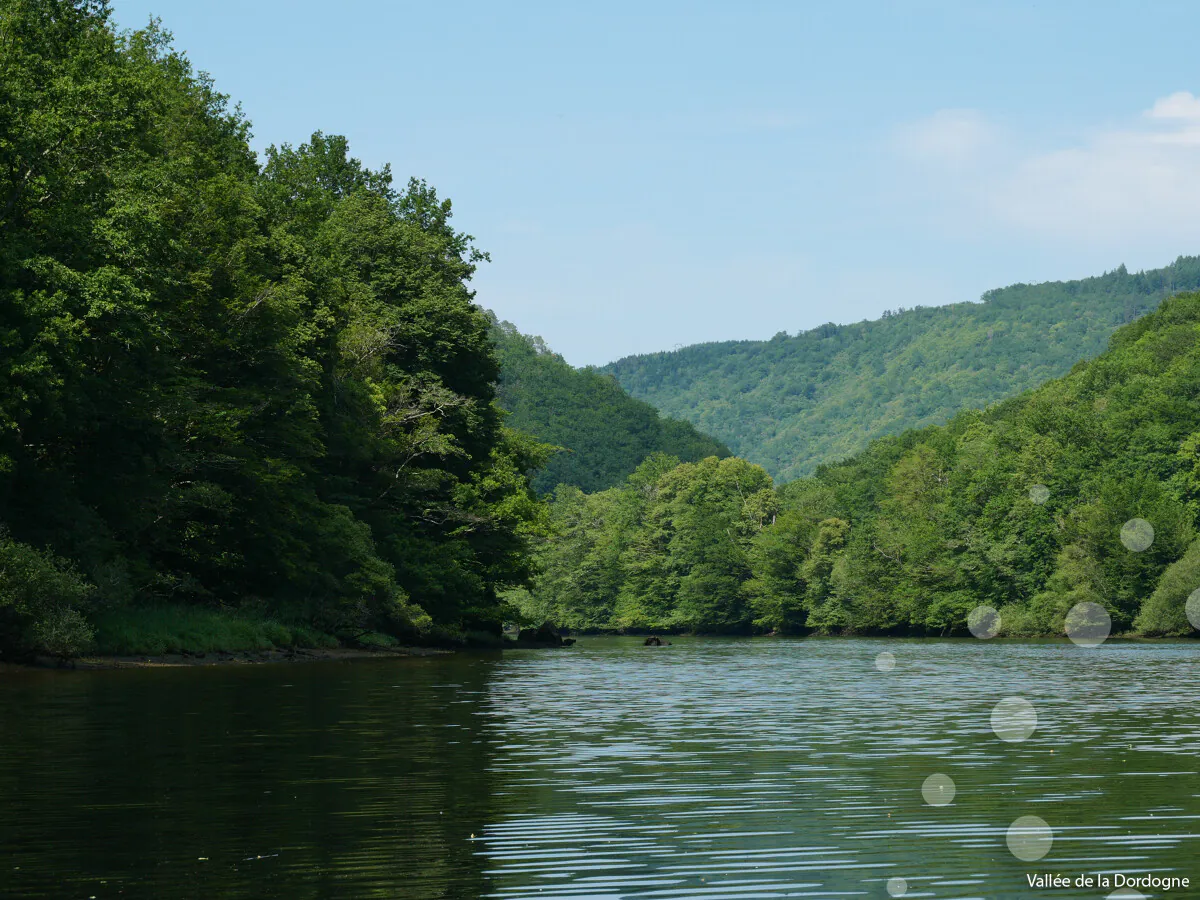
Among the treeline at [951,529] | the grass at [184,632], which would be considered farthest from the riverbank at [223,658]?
the treeline at [951,529]

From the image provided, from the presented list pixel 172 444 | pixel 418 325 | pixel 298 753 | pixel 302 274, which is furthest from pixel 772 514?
pixel 298 753

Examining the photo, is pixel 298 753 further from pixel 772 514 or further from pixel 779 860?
pixel 772 514

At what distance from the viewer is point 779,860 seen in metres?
13.3

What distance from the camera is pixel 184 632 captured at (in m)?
51.6

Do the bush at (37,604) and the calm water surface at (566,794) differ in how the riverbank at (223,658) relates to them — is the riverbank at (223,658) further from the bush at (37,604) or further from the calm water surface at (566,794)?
the calm water surface at (566,794)

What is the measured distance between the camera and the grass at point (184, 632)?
47.8 m

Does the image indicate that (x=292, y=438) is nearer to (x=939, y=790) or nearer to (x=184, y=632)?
(x=184, y=632)

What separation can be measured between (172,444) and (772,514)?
12674 cm

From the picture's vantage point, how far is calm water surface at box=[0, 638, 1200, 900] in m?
12.6

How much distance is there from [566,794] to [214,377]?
45615 millimetres

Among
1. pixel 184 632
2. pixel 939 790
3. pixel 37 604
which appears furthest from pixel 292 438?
pixel 939 790

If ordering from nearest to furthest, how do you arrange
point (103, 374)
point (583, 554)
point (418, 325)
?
1. point (103, 374)
2. point (418, 325)
3. point (583, 554)

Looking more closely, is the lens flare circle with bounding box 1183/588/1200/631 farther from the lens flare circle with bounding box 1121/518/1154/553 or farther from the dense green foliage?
the dense green foliage

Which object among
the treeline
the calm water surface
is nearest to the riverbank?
the calm water surface
